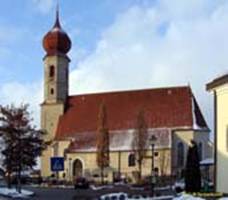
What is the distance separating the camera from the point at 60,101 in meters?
105

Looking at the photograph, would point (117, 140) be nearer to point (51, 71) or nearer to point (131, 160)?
point (131, 160)

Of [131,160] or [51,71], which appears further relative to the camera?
[51,71]

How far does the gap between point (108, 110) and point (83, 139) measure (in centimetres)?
599

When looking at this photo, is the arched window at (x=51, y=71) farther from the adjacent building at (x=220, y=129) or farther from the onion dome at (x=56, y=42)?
the adjacent building at (x=220, y=129)

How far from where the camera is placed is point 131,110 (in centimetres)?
9769

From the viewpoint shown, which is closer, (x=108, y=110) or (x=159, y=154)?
(x=159, y=154)

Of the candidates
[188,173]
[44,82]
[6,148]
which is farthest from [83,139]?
[188,173]

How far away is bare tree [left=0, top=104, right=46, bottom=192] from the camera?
164 ft

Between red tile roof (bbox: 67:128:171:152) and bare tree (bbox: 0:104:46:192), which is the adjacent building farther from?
red tile roof (bbox: 67:128:171:152)

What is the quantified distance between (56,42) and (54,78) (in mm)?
5824

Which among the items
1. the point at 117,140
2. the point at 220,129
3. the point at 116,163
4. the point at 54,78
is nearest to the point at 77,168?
the point at 116,163

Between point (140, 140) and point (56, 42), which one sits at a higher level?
point (56, 42)

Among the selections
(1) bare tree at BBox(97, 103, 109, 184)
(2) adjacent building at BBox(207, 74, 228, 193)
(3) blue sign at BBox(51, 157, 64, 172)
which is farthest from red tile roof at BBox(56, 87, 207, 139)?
(3) blue sign at BBox(51, 157, 64, 172)

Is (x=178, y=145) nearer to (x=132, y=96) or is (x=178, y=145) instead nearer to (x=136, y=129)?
(x=136, y=129)
